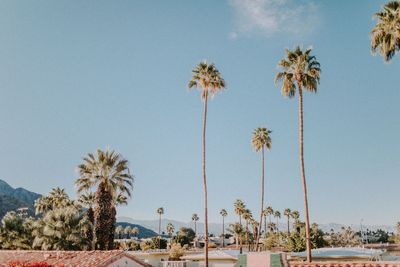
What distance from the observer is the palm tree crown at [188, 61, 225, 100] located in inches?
1692

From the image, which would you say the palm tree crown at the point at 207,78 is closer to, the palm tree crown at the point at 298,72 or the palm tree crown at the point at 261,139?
the palm tree crown at the point at 298,72

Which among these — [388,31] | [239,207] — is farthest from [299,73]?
[239,207]

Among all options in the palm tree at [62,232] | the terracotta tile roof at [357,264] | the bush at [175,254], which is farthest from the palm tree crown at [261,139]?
the terracotta tile roof at [357,264]

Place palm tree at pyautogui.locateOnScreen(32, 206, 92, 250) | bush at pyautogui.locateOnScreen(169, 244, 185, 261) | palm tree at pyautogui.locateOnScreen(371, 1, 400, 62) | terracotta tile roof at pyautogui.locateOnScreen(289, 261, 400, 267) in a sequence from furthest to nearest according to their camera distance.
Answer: bush at pyautogui.locateOnScreen(169, 244, 185, 261)
palm tree at pyautogui.locateOnScreen(32, 206, 92, 250)
palm tree at pyautogui.locateOnScreen(371, 1, 400, 62)
terracotta tile roof at pyautogui.locateOnScreen(289, 261, 400, 267)

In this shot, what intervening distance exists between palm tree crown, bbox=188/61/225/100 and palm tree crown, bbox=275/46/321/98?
861cm

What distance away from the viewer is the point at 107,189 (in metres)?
38.8

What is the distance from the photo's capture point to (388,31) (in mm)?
23828

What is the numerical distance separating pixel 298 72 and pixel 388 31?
11.9 m

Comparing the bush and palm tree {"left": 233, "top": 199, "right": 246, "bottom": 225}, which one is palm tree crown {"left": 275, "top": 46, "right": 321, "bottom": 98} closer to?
the bush

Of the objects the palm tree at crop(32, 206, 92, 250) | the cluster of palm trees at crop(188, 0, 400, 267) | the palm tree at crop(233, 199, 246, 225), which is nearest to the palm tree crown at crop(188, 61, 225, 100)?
the cluster of palm trees at crop(188, 0, 400, 267)

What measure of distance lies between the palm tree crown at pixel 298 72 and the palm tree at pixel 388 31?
425 inches

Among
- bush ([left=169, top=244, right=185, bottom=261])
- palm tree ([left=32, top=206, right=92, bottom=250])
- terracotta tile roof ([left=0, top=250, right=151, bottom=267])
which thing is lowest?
bush ([left=169, top=244, right=185, bottom=261])

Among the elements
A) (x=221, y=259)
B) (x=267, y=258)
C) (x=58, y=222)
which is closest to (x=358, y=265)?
(x=267, y=258)

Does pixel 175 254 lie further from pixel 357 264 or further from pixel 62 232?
pixel 357 264
